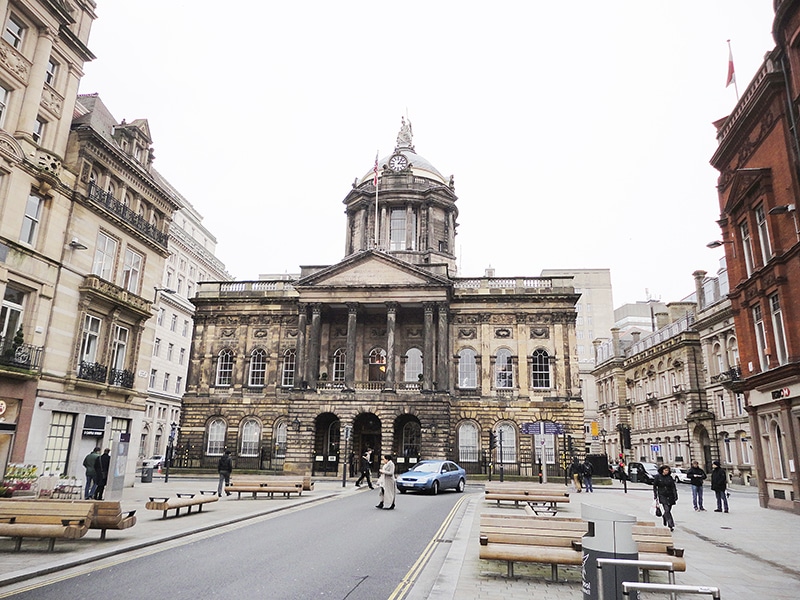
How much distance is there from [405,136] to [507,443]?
3761cm

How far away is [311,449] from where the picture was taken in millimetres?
37625

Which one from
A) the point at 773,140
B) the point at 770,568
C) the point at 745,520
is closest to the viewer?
the point at 770,568

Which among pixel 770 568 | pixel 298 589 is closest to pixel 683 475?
pixel 770 568

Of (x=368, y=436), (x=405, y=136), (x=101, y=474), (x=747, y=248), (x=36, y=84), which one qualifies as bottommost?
(x=101, y=474)

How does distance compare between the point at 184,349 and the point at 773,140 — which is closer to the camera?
the point at 773,140

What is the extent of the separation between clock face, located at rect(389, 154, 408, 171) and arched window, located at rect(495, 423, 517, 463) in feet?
86.7

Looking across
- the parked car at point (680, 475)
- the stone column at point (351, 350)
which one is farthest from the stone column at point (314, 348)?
the parked car at point (680, 475)

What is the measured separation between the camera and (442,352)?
129ft

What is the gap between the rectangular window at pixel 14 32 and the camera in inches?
765

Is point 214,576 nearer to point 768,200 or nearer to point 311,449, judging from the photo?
point 768,200

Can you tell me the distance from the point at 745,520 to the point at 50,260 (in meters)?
24.7

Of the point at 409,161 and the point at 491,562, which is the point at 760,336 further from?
the point at 409,161

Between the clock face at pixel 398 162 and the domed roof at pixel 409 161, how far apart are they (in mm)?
504

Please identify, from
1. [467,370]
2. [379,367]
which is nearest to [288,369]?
[379,367]
